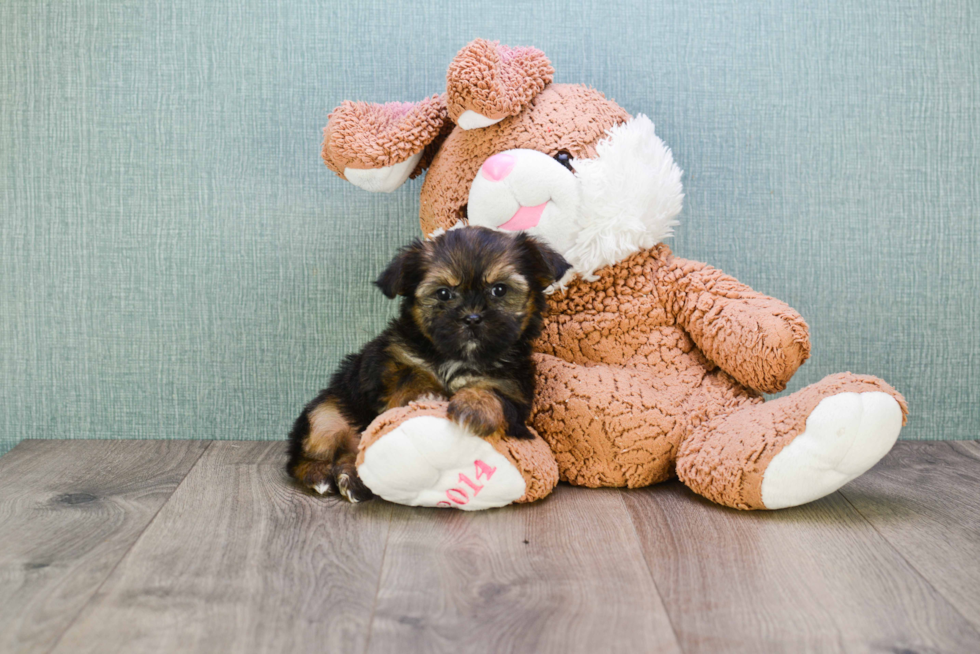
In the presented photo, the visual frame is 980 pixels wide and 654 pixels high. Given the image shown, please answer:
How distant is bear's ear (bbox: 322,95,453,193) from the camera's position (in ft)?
6.73

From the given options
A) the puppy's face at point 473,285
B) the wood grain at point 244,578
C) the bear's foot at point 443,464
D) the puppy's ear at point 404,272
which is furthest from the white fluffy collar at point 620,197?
the wood grain at point 244,578

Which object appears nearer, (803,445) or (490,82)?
(803,445)

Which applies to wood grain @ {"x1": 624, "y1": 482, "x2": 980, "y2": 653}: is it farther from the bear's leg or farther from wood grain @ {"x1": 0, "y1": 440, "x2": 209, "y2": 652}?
wood grain @ {"x1": 0, "y1": 440, "x2": 209, "y2": 652}

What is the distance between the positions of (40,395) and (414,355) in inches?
54.6

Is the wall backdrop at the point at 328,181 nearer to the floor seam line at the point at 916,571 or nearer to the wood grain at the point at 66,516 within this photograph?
the wood grain at the point at 66,516

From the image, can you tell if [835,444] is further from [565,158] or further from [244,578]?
[244,578]

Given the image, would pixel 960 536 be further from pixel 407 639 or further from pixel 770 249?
pixel 407 639

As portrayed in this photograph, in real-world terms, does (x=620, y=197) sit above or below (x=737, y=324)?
above

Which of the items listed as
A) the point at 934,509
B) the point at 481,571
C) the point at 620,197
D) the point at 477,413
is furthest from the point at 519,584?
the point at 934,509

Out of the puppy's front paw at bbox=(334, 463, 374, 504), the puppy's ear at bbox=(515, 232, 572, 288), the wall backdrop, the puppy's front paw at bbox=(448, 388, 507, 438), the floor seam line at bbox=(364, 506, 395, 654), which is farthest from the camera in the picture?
the wall backdrop

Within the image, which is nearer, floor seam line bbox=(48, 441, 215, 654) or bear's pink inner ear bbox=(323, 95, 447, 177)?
floor seam line bbox=(48, 441, 215, 654)

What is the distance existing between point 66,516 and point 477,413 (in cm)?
100

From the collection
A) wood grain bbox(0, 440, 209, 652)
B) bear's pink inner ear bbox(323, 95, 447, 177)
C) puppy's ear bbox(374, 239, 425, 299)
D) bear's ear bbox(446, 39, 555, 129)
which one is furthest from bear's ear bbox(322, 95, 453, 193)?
wood grain bbox(0, 440, 209, 652)

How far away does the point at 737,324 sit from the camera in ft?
6.52
